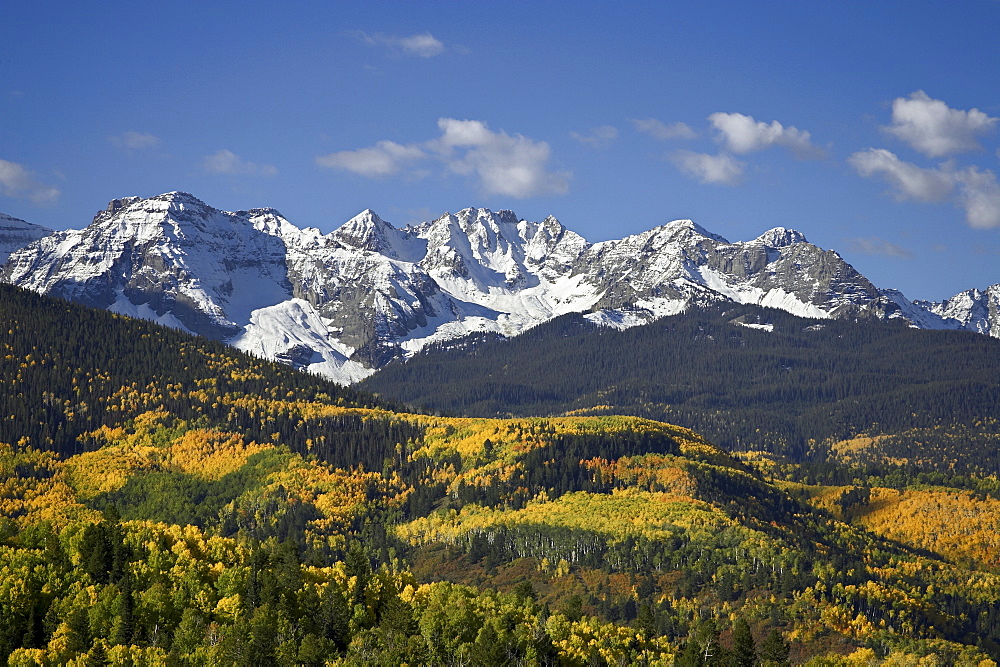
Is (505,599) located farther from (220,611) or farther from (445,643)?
(220,611)

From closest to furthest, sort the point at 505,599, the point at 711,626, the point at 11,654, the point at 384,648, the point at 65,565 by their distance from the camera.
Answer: the point at 11,654, the point at 384,648, the point at 65,565, the point at 711,626, the point at 505,599

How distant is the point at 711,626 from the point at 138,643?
7904cm

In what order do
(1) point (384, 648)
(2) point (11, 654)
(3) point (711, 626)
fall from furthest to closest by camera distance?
(3) point (711, 626) → (1) point (384, 648) → (2) point (11, 654)

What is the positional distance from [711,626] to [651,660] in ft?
45.2

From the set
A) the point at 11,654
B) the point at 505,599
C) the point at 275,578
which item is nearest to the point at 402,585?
the point at 505,599

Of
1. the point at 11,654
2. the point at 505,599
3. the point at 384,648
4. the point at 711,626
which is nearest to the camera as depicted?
the point at 11,654

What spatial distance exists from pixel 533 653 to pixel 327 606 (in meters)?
26.9

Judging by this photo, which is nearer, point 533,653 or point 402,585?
point 533,653

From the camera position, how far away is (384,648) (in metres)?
160

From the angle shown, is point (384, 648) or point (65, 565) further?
point (65, 565)

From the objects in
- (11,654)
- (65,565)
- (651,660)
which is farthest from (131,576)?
(651,660)

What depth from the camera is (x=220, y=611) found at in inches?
6476

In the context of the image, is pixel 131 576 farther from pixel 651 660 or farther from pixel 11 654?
pixel 651 660

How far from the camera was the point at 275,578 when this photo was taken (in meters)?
174
